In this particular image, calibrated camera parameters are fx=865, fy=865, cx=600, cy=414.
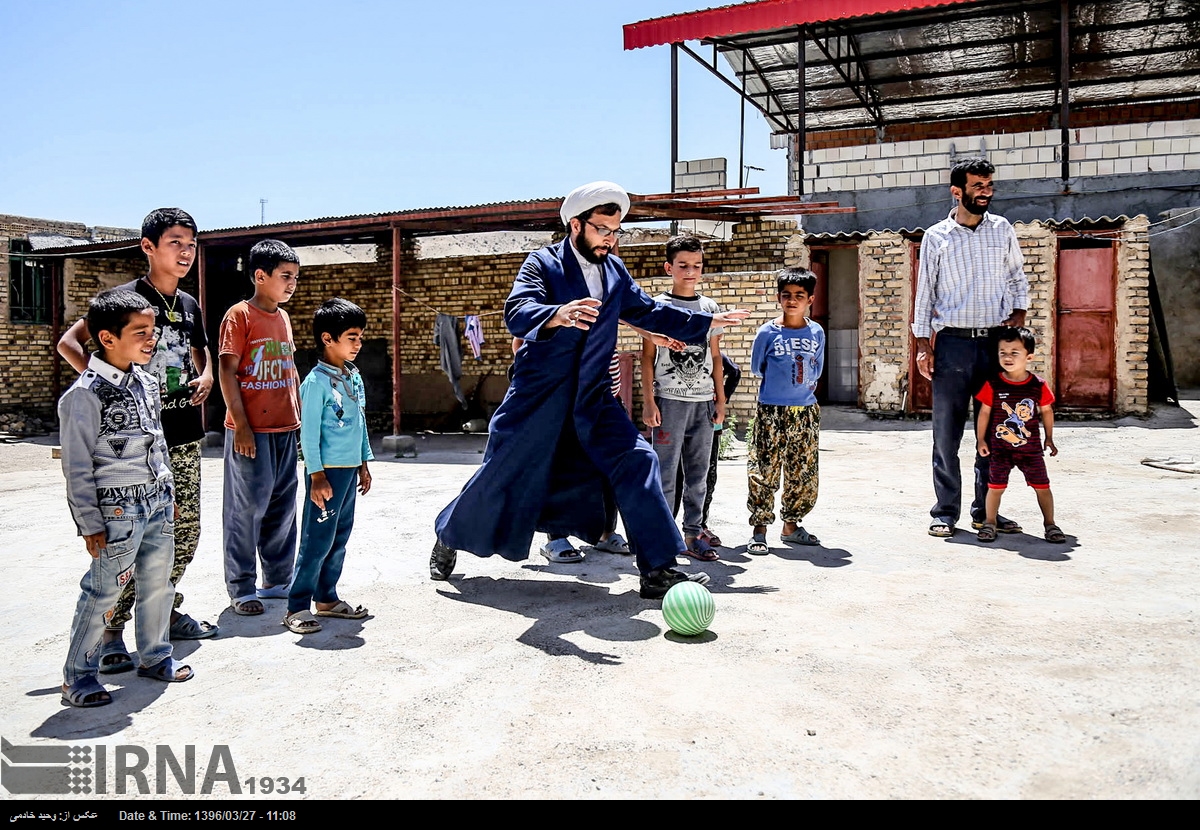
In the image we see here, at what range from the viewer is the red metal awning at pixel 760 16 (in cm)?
1285

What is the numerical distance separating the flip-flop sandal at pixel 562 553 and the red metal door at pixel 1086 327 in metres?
9.40

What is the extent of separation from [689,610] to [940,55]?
50.3ft

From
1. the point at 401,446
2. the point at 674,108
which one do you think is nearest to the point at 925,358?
the point at 401,446

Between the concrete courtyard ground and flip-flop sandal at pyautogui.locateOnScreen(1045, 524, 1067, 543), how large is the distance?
0.14 metres

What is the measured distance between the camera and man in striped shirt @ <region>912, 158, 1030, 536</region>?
5.17m

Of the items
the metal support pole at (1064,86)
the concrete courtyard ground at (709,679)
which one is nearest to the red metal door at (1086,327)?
the metal support pole at (1064,86)

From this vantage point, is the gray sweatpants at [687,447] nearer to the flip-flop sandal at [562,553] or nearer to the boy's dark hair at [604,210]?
the flip-flop sandal at [562,553]

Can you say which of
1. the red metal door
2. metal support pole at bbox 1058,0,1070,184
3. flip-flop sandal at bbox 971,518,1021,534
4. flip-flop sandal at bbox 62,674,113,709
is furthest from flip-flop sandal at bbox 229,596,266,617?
metal support pole at bbox 1058,0,1070,184

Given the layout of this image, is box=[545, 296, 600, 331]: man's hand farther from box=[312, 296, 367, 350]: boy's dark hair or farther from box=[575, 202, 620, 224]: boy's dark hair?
box=[312, 296, 367, 350]: boy's dark hair

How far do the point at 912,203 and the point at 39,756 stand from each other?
44.8ft

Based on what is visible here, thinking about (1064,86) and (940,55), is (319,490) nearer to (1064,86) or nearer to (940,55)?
(1064,86)

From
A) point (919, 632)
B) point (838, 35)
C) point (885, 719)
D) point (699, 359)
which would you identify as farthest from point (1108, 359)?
point (885, 719)

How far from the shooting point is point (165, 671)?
290cm
